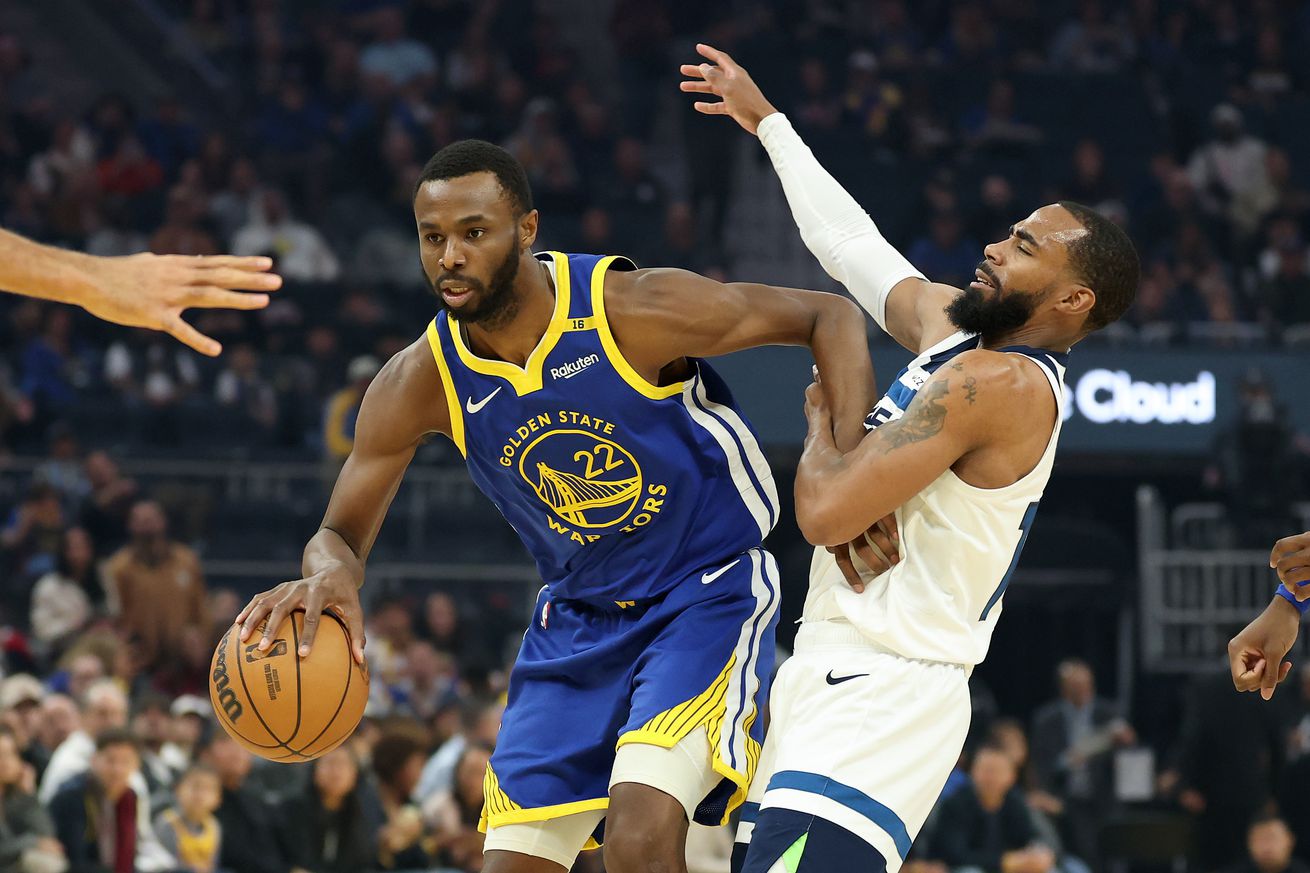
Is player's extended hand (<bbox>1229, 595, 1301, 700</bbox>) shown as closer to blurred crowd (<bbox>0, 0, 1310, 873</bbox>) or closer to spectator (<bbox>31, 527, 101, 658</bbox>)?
blurred crowd (<bbox>0, 0, 1310, 873</bbox>)

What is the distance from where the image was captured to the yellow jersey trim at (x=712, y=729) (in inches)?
179

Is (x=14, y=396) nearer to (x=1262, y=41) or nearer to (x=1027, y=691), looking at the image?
(x=1027, y=691)

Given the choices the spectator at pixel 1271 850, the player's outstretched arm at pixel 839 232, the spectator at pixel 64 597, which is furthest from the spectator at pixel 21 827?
the spectator at pixel 1271 850

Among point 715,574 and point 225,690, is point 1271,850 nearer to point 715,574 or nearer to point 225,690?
point 715,574

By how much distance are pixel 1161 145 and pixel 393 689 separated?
28.8 feet

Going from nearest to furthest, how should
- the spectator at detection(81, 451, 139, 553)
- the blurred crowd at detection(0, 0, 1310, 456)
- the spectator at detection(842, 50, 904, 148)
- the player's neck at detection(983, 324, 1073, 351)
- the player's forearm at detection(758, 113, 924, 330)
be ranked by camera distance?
1. the player's neck at detection(983, 324, 1073, 351)
2. the player's forearm at detection(758, 113, 924, 330)
3. the spectator at detection(81, 451, 139, 553)
4. the blurred crowd at detection(0, 0, 1310, 456)
5. the spectator at detection(842, 50, 904, 148)

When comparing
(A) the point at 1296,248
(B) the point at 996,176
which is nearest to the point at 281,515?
(B) the point at 996,176

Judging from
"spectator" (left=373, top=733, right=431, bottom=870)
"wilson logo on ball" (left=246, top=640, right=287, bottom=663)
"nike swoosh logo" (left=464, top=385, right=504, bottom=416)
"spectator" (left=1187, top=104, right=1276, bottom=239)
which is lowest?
"spectator" (left=373, top=733, right=431, bottom=870)

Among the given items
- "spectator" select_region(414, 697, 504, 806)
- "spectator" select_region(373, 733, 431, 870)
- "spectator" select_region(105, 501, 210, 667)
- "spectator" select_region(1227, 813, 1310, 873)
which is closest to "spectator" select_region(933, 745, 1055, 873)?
"spectator" select_region(1227, 813, 1310, 873)

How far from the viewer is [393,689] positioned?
1105 centimetres

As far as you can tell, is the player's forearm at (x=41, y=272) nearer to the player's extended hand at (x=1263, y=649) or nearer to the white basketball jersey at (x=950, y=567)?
the white basketball jersey at (x=950, y=567)

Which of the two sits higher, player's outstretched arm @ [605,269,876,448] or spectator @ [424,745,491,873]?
player's outstretched arm @ [605,269,876,448]

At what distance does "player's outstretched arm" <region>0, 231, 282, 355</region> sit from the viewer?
3.75m

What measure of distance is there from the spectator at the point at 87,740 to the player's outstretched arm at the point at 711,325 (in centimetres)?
515
